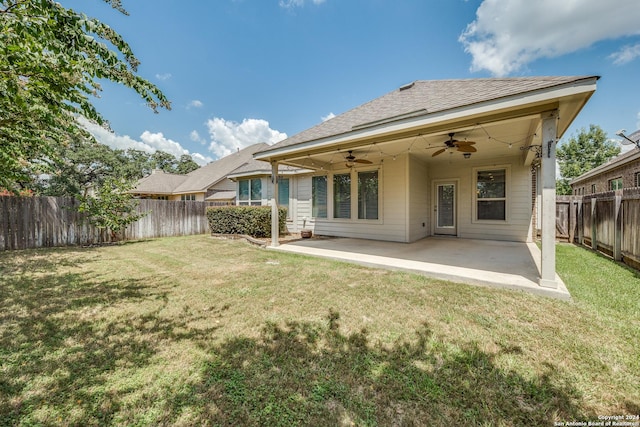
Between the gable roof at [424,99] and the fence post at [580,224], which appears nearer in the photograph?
the gable roof at [424,99]

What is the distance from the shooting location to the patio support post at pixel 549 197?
11.6 ft

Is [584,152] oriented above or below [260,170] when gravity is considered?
above

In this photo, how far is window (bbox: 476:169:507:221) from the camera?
26.8 ft

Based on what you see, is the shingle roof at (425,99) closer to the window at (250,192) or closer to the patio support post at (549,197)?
the patio support post at (549,197)

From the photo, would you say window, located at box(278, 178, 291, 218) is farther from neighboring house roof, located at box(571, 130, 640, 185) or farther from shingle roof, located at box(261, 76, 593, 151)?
neighboring house roof, located at box(571, 130, 640, 185)

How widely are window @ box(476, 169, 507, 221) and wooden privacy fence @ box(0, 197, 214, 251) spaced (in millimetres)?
12437

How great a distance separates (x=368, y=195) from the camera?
8.62 meters

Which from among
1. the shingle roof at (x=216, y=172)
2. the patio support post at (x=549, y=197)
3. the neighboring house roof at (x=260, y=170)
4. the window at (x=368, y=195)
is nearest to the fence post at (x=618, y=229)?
the patio support post at (x=549, y=197)

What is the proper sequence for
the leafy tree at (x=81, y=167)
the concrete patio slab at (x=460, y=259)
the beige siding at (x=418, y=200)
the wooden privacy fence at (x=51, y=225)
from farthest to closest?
the leafy tree at (x=81, y=167) < the beige siding at (x=418, y=200) < the wooden privacy fence at (x=51, y=225) < the concrete patio slab at (x=460, y=259)

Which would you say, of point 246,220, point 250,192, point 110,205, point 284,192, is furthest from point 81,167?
point 246,220

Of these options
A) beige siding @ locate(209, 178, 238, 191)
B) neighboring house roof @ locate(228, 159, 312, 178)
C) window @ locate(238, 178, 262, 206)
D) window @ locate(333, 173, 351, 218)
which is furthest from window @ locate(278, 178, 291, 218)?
beige siding @ locate(209, 178, 238, 191)

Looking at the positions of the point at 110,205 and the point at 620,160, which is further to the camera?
the point at 620,160

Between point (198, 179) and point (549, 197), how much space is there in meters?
21.0

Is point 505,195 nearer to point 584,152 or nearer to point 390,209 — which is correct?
point 390,209
